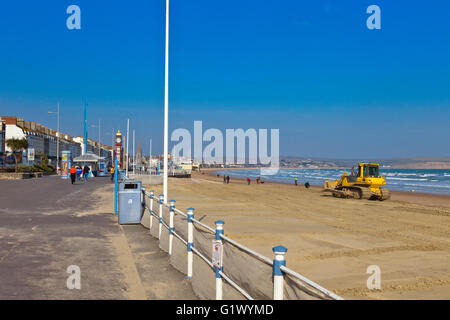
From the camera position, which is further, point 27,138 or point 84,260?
point 27,138

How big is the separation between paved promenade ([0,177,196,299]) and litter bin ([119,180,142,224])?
0.34m

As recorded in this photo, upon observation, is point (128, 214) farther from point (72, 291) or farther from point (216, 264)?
point (216, 264)

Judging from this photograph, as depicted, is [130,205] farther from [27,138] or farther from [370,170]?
[27,138]

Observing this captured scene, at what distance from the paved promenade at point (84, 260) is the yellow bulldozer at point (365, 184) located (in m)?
22.9

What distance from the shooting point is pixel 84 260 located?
881cm

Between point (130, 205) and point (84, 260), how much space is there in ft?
18.5

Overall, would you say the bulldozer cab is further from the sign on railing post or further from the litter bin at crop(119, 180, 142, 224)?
the sign on railing post

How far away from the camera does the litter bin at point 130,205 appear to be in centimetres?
1416

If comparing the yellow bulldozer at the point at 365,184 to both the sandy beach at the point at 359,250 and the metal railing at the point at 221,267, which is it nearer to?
the sandy beach at the point at 359,250

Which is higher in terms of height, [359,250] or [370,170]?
[370,170]

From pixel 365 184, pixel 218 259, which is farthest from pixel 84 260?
pixel 365 184

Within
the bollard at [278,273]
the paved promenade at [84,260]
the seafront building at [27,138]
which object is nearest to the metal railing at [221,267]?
the bollard at [278,273]
